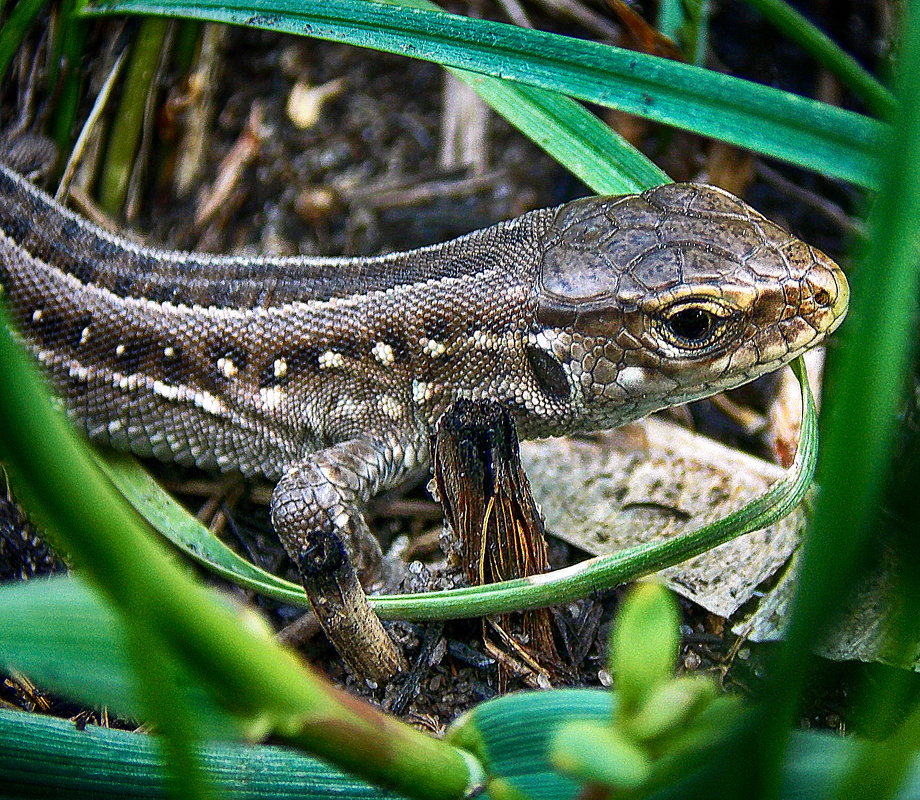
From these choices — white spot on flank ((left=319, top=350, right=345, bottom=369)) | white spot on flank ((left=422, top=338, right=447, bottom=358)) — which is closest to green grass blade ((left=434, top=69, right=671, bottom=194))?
white spot on flank ((left=422, top=338, right=447, bottom=358))

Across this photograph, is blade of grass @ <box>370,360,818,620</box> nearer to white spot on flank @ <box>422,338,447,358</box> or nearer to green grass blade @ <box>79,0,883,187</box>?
green grass blade @ <box>79,0,883,187</box>

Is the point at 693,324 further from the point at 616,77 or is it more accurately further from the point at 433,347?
the point at 433,347

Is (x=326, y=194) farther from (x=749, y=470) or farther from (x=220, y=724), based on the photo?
(x=220, y=724)

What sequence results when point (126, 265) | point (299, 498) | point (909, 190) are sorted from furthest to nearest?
point (126, 265), point (299, 498), point (909, 190)

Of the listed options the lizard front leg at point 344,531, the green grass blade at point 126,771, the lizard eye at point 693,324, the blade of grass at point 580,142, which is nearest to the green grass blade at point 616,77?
the blade of grass at point 580,142

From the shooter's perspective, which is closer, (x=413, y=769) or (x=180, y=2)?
(x=413, y=769)

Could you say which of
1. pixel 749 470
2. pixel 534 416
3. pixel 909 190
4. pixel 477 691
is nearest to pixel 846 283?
pixel 749 470

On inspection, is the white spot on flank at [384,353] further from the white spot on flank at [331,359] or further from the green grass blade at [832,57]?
the green grass blade at [832,57]
